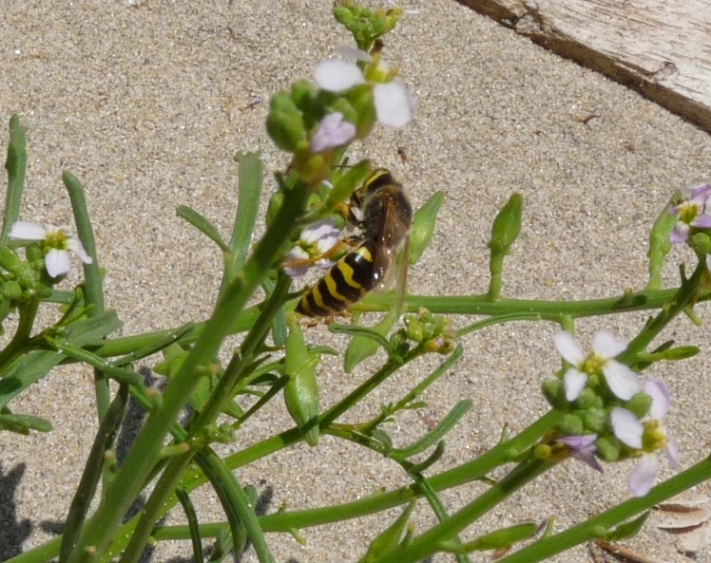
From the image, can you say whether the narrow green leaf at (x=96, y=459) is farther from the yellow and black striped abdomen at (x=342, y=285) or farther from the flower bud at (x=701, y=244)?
the flower bud at (x=701, y=244)

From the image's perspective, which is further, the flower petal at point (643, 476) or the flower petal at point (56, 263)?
the flower petal at point (56, 263)

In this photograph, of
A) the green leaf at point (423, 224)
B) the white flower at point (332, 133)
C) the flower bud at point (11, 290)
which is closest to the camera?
the white flower at point (332, 133)

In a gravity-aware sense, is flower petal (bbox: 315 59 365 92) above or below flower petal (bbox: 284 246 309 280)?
above

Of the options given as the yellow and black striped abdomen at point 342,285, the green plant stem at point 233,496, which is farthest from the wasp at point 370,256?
the green plant stem at point 233,496

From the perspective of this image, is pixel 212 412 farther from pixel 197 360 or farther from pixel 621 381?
pixel 621 381

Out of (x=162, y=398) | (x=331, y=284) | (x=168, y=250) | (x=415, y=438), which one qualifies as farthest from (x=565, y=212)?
(x=162, y=398)

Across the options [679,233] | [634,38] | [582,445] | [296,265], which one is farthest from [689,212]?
[634,38]

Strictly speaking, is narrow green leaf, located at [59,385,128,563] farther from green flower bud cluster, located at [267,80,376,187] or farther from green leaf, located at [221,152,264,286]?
green flower bud cluster, located at [267,80,376,187]

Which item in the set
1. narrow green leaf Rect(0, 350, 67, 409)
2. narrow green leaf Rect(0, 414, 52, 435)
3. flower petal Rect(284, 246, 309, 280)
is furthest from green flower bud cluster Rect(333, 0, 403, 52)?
narrow green leaf Rect(0, 414, 52, 435)
